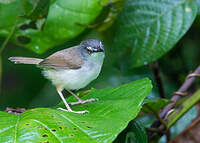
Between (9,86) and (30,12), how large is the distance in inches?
145

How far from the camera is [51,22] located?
4.49 m

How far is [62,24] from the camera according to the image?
175 inches

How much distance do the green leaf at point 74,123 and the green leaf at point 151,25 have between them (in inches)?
50.2

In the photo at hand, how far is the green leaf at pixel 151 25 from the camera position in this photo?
421cm

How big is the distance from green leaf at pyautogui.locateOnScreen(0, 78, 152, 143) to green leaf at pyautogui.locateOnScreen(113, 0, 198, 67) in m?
1.28

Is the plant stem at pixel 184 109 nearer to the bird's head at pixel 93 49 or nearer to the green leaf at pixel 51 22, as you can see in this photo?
the bird's head at pixel 93 49

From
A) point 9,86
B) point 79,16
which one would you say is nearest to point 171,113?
point 79,16

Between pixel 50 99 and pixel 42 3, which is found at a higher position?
pixel 42 3

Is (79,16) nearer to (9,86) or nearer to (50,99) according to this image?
(50,99)

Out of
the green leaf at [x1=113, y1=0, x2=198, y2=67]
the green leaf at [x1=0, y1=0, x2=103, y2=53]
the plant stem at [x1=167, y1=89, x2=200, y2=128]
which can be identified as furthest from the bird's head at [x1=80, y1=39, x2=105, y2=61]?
the plant stem at [x1=167, y1=89, x2=200, y2=128]

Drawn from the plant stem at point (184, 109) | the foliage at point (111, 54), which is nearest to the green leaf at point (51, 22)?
the foliage at point (111, 54)

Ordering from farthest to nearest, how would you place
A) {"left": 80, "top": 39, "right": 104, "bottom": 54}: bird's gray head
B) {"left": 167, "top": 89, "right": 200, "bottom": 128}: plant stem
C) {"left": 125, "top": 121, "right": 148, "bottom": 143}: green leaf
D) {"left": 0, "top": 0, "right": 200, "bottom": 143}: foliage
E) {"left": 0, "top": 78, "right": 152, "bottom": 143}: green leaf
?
{"left": 80, "top": 39, "right": 104, "bottom": 54}: bird's gray head < {"left": 167, "top": 89, "right": 200, "bottom": 128}: plant stem < {"left": 125, "top": 121, "right": 148, "bottom": 143}: green leaf < {"left": 0, "top": 0, "right": 200, "bottom": 143}: foliage < {"left": 0, "top": 78, "right": 152, "bottom": 143}: green leaf

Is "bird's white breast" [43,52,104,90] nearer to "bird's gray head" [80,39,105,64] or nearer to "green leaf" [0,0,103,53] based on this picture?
"bird's gray head" [80,39,105,64]

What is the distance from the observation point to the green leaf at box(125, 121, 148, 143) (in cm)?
315
